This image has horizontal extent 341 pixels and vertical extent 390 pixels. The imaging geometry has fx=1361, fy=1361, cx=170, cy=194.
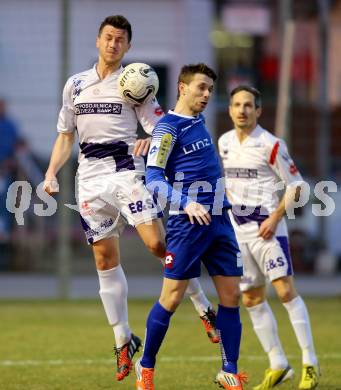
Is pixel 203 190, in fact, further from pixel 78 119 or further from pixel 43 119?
pixel 43 119

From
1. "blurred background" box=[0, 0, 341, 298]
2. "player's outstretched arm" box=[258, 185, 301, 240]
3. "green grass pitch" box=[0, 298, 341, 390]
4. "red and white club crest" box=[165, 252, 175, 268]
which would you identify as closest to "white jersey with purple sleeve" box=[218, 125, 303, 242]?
"player's outstretched arm" box=[258, 185, 301, 240]

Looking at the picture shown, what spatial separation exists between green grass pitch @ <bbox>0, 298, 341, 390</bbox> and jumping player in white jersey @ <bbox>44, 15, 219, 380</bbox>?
0.68 meters

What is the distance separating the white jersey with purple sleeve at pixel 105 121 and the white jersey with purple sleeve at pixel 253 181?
1118mm

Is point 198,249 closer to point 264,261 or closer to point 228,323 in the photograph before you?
point 228,323

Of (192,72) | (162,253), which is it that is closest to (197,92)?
(192,72)

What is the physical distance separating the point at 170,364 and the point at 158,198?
2.42 meters

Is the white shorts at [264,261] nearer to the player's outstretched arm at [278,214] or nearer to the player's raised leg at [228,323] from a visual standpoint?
the player's outstretched arm at [278,214]

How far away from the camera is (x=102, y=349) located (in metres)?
12.6

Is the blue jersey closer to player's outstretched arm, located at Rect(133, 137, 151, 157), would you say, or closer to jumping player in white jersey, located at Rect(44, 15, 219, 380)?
player's outstretched arm, located at Rect(133, 137, 151, 157)

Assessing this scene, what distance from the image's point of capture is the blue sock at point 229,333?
9344 mm

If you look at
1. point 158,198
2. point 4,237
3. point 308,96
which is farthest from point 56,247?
point 158,198

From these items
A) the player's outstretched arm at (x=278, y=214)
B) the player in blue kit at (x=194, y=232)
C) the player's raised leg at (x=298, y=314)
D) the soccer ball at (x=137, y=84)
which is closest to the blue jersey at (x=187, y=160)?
the player in blue kit at (x=194, y=232)

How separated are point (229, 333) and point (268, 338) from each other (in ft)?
4.68

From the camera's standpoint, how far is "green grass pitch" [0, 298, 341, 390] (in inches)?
413
